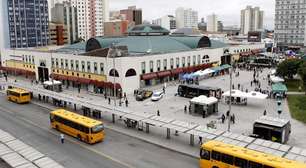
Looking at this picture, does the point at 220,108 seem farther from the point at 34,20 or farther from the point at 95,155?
the point at 34,20

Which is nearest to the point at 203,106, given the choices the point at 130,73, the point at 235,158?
the point at 235,158

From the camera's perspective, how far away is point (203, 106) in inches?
1869

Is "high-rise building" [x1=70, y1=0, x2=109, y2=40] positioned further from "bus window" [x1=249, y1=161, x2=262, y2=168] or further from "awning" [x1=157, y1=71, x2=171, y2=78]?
"bus window" [x1=249, y1=161, x2=262, y2=168]

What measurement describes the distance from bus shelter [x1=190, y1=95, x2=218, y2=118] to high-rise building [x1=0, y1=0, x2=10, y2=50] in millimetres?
118935

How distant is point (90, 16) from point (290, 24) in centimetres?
11163

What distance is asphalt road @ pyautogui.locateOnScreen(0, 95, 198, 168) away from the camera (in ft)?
99.2

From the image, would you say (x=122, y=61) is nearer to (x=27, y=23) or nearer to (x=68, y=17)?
(x=27, y=23)

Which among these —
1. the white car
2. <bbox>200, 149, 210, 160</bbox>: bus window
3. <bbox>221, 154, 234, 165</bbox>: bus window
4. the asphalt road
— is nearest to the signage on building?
the white car

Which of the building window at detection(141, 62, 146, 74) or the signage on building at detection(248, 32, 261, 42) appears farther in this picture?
the signage on building at detection(248, 32, 261, 42)

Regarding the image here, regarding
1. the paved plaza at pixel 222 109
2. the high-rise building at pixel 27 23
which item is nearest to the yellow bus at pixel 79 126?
the paved plaza at pixel 222 109

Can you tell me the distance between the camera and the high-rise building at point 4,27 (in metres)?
138

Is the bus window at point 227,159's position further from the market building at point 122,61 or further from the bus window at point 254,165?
the market building at point 122,61

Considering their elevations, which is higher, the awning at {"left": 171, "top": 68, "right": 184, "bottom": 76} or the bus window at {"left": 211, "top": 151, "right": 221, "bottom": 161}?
the awning at {"left": 171, "top": 68, "right": 184, "bottom": 76}

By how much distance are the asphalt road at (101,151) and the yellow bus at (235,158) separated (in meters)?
2.68
